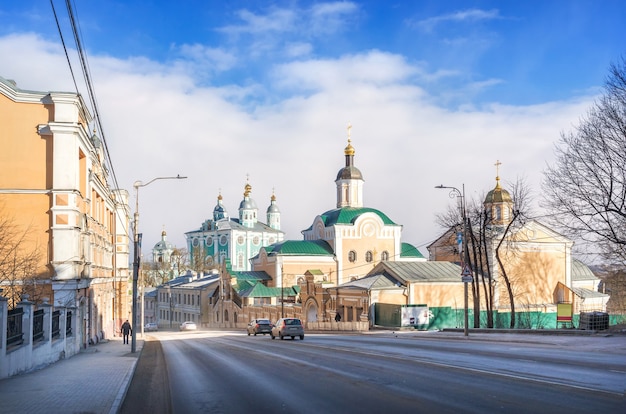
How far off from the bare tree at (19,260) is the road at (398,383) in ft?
24.7

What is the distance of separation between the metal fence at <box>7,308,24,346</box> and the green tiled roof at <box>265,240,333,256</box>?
2287 inches

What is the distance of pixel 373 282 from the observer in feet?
162

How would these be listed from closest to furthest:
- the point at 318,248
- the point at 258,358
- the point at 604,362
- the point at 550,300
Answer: the point at 604,362
the point at 258,358
the point at 550,300
the point at 318,248

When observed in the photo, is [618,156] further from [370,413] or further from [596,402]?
[370,413]

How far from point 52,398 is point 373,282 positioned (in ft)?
126

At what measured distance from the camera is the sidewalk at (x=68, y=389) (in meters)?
10.9

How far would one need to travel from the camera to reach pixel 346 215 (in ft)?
253

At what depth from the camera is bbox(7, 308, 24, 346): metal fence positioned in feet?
48.9

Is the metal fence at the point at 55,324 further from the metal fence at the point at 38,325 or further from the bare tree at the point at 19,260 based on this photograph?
the bare tree at the point at 19,260

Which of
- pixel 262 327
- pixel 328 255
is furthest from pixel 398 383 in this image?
pixel 328 255

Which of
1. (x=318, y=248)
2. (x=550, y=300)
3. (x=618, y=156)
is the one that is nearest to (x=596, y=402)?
(x=618, y=156)

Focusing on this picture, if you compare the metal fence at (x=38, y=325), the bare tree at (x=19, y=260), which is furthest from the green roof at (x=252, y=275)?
the metal fence at (x=38, y=325)

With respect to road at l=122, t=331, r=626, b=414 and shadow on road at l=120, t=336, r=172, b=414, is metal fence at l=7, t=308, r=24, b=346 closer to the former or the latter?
shadow on road at l=120, t=336, r=172, b=414

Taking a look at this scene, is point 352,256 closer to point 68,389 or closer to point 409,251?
point 409,251
